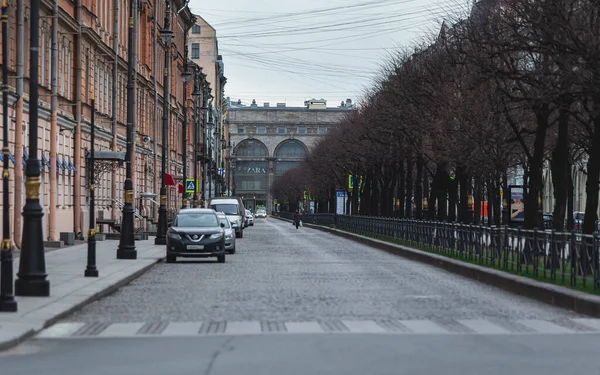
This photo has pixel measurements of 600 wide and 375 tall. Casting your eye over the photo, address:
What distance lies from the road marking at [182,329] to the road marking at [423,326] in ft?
8.81

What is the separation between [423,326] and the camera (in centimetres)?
1588

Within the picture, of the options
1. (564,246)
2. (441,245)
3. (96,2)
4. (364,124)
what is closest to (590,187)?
(564,246)

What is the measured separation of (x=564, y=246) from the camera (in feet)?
71.5

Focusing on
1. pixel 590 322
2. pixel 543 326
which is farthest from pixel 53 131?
pixel 543 326

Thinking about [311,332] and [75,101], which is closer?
[311,332]

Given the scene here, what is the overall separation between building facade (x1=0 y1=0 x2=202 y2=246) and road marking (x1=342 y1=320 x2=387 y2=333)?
729 inches

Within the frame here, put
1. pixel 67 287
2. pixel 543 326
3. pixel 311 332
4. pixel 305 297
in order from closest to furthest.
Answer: pixel 311 332, pixel 543 326, pixel 305 297, pixel 67 287

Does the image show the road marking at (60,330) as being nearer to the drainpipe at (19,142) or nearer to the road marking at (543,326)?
the road marking at (543,326)

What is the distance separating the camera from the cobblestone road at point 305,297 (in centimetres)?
1772

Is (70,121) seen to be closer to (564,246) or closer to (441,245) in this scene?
(441,245)

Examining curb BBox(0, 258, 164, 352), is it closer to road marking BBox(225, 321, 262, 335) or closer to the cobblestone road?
the cobblestone road

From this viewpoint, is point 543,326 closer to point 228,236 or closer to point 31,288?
point 31,288

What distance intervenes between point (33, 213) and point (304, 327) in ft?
16.7

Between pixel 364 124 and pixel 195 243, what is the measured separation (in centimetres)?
3377
